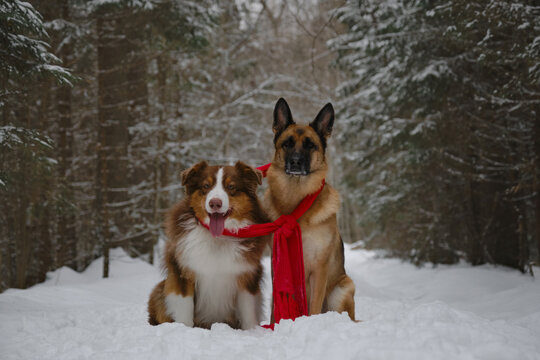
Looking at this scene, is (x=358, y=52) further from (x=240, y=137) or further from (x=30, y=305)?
(x=30, y=305)

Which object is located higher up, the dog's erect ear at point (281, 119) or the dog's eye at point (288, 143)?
the dog's erect ear at point (281, 119)

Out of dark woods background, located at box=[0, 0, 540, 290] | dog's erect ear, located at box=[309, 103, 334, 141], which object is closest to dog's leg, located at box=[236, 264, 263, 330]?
dog's erect ear, located at box=[309, 103, 334, 141]

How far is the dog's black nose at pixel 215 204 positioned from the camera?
11.2ft

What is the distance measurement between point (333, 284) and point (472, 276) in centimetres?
630

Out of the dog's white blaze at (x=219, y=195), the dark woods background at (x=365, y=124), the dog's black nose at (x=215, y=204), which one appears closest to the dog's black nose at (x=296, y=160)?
the dog's white blaze at (x=219, y=195)

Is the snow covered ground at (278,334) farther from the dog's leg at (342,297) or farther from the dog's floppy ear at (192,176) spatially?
the dog's floppy ear at (192,176)

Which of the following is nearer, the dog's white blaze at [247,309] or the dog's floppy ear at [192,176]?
the dog's floppy ear at [192,176]

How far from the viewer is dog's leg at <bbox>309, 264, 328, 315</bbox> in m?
3.82

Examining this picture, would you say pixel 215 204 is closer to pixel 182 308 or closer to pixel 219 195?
pixel 219 195

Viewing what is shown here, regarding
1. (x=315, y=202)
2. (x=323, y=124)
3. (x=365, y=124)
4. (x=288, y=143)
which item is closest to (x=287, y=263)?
(x=315, y=202)

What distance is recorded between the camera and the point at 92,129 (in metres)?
11.5

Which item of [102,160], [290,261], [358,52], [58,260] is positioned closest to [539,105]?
[358,52]

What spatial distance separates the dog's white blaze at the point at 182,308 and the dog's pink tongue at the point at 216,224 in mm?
693

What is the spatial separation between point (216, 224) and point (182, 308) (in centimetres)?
87
